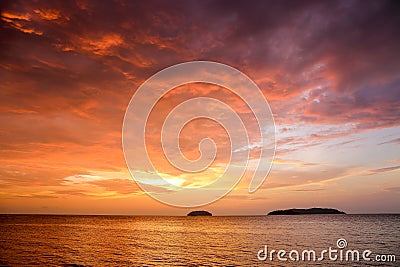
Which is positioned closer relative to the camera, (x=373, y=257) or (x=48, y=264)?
(x=48, y=264)

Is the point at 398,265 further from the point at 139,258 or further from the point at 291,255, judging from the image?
the point at 139,258

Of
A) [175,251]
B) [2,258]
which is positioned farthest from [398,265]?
[2,258]

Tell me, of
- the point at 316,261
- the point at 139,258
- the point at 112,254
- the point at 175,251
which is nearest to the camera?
the point at 316,261

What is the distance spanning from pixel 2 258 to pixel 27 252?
6710 mm

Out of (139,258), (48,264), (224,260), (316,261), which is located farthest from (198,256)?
→ (48,264)

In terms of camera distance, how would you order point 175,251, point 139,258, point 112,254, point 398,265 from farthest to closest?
point 175,251, point 112,254, point 139,258, point 398,265

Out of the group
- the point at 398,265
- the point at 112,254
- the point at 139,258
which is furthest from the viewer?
the point at 112,254

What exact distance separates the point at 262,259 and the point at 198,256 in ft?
29.1

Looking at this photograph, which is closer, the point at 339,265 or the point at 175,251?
the point at 339,265

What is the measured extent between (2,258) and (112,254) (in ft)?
45.4

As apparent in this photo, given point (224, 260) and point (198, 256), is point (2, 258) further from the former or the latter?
point (224, 260)

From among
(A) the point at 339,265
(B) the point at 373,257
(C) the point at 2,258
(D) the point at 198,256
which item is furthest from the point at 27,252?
(B) the point at 373,257

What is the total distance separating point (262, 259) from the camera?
40719mm

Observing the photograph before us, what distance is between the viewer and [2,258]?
3928 cm
